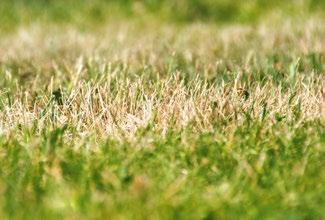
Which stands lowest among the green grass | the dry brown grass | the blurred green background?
the blurred green background

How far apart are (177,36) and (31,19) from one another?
8.42ft

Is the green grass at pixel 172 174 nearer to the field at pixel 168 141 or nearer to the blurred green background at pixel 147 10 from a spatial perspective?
the field at pixel 168 141

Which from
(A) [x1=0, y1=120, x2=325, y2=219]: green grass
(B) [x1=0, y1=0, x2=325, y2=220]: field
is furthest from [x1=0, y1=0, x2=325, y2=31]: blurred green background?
(A) [x1=0, y1=120, x2=325, y2=219]: green grass

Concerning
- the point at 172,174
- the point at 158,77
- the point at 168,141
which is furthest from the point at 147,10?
the point at 172,174

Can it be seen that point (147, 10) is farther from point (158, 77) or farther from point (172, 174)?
point (172, 174)

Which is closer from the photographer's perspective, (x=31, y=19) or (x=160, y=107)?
(x=160, y=107)

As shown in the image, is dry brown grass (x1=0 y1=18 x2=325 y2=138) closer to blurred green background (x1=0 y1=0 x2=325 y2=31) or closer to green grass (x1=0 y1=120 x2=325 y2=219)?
green grass (x1=0 y1=120 x2=325 y2=219)

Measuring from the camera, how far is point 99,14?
9.80 m

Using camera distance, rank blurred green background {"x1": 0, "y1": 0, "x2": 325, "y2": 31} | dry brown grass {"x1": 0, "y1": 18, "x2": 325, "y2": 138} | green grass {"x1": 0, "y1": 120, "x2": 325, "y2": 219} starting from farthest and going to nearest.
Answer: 1. blurred green background {"x1": 0, "y1": 0, "x2": 325, "y2": 31}
2. dry brown grass {"x1": 0, "y1": 18, "x2": 325, "y2": 138}
3. green grass {"x1": 0, "y1": 120, "x2": 325, "y2": 219}

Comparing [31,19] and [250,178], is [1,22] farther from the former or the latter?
[250,178]

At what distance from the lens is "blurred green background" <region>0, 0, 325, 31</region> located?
9438 mm

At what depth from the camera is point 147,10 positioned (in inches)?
384

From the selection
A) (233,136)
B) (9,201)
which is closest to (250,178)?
(233,136)

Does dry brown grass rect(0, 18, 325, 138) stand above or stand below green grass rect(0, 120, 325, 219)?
below
